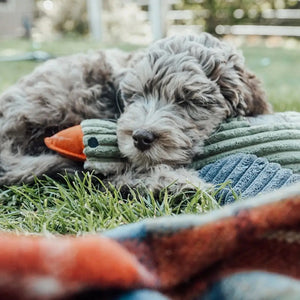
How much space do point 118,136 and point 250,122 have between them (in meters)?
0.91

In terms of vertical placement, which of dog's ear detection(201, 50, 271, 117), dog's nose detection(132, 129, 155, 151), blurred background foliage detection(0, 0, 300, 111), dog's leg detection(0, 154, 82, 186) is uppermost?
dog's ear detection(201, 50, 271, 117)

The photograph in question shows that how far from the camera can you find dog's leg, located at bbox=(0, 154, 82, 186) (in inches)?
127

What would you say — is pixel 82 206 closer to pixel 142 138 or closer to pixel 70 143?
pixel 142 138

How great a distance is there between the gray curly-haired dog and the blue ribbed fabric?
0.13 m

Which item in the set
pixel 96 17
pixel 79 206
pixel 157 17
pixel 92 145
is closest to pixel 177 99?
pixel 92 145

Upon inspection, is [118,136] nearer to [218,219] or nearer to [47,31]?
[218,219]

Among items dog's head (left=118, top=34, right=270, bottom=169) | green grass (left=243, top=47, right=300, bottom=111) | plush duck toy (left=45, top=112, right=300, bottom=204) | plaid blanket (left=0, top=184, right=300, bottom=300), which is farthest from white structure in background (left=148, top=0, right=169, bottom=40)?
plaid blanket (left=0, top=184, right=300, bottom=300)

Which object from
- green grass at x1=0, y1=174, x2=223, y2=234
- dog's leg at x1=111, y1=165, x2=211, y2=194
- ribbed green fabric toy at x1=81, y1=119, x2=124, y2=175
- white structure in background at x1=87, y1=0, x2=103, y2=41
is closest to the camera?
green grass at x1=0, y1=174, x2=223, y2=234

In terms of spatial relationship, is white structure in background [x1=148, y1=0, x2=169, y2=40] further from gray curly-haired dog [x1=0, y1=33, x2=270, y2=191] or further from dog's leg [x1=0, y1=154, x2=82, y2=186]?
dog's leg [x1=0, y1=154, x2=82, y2=186]

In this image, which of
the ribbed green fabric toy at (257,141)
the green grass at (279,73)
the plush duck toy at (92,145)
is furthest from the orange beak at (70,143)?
the green grass at (279,73)

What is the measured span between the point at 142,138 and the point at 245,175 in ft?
2.15

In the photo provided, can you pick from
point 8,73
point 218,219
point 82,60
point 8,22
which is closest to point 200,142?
point 82,60

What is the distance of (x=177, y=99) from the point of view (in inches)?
126

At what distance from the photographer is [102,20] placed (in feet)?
59.3
